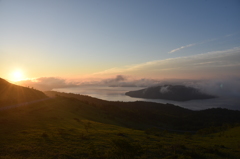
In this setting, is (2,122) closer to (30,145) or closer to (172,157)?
(30,145)

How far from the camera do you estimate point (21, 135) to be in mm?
21094

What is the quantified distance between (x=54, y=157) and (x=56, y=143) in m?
4.41

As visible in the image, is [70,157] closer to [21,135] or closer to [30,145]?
[30,145]

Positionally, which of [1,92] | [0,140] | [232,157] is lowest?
[232,157]

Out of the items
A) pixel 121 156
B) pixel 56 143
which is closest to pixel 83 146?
pixel 56 143

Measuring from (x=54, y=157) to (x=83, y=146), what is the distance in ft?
14.9

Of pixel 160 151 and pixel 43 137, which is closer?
pixel 160 151

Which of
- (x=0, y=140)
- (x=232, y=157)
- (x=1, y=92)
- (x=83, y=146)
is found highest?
(x=1, y=92)

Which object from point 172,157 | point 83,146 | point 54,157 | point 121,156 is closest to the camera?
point 121,156

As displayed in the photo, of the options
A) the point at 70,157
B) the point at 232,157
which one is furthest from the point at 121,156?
the point at 232,157

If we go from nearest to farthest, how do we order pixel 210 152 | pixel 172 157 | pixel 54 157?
1. pixel 54 157
2. pixel 172 157
3. pixel 210 152

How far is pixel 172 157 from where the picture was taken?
17203mm

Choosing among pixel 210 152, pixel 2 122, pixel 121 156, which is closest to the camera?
pixel 121 156

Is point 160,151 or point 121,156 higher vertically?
point 121,156
